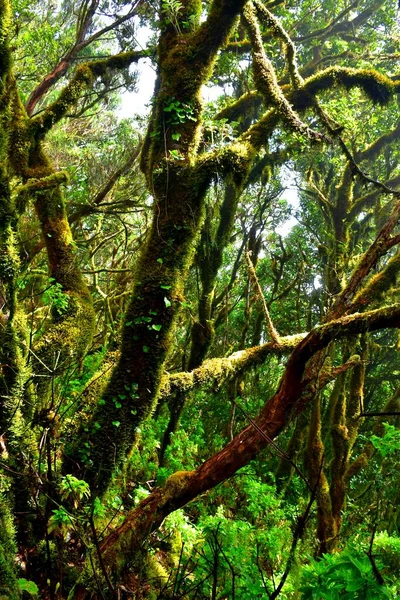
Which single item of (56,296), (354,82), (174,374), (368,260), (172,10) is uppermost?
(172,10)

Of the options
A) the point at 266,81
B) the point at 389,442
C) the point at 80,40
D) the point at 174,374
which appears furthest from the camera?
the point at 80,40

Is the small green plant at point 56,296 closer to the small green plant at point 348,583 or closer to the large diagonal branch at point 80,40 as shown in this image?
the small green plant at point 348,583

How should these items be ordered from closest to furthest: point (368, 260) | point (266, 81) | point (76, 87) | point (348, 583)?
point (348, 583)
point (368, 260)
point (266, 81)
point (76, 87)

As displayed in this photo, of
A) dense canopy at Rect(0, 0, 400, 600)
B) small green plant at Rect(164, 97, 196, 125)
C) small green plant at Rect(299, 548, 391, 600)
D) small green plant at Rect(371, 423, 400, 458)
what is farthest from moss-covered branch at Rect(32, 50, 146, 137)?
small green plant at Rect(299, 548, 391, 600)

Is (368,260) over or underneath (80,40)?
underneath

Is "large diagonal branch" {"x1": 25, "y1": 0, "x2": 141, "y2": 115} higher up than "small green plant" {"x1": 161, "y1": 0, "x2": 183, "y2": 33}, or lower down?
higher up

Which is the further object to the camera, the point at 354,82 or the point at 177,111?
the point at 354,82

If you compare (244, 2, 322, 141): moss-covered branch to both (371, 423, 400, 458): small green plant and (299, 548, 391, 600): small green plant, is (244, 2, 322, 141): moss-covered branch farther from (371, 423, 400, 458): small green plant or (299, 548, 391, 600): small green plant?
(299, 548, 391, 600): small green plant

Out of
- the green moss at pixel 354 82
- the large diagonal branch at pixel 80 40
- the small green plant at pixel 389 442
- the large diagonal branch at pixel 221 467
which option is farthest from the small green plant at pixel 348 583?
the large diagonal branch at pixel 80 40

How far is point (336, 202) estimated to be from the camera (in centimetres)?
988

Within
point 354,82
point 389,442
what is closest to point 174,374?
point 389,442

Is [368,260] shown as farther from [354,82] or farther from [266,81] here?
[354,82]

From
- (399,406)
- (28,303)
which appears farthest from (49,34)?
(399,406)

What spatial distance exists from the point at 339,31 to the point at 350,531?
38.6 ft
